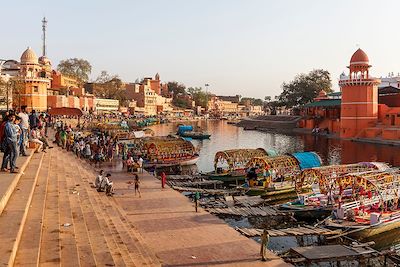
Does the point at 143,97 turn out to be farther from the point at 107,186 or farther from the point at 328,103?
the point at 107,186

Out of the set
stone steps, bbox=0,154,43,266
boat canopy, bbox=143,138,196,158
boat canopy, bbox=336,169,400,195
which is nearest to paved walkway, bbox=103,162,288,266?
stone steps, bbox=0,154,43,266

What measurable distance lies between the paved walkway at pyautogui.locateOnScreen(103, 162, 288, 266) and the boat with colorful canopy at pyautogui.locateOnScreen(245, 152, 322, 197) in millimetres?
4345

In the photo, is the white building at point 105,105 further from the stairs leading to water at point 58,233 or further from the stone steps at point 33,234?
the stone steps at point 33,234

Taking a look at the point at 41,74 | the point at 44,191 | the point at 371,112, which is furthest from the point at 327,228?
the point at 41,74

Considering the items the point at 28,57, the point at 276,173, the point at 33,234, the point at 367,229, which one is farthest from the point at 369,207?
the point at 28,57

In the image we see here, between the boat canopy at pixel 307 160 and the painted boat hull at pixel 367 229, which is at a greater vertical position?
the boat canopy at pixel 307 160

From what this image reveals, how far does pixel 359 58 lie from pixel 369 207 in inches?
1595

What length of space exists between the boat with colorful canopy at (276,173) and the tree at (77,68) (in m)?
70.8

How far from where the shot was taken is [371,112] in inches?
2046

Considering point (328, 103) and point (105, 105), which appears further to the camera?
point (105, 105)

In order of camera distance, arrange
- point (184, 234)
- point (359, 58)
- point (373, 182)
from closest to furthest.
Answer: point (184, 234), point (373, 182), point (359, 58)

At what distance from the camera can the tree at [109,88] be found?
90.0 meters

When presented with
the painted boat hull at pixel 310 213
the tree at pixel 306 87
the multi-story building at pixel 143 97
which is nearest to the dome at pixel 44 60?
the multi-story building at pixel 143 97

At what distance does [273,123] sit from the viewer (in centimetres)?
8206
